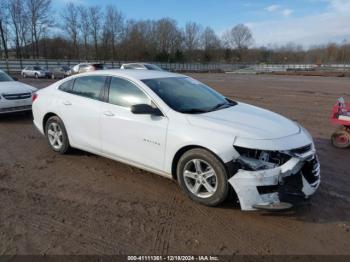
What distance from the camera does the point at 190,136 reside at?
3580 mm

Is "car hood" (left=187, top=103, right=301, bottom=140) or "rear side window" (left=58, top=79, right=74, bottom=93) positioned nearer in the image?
"car hood" (left=187, top=103, right=301, bottom=140)

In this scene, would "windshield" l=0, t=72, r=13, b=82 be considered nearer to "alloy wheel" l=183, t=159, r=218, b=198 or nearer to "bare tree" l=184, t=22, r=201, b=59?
"alloy wheel" l=183, t=159, r=218, b=198

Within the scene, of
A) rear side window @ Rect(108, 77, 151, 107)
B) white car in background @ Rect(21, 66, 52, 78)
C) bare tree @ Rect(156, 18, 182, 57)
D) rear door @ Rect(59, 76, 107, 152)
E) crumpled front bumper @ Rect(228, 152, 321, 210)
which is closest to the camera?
crumpled front bumper @ Rect(228, 152, 321, 210)

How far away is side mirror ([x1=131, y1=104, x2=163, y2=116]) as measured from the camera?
3.90m

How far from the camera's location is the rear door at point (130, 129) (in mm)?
3913

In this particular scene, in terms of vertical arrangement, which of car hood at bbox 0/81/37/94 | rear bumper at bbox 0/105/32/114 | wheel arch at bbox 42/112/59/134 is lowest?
rear bumper at bbox 0/105/32/114

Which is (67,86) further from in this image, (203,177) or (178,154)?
(203,177)

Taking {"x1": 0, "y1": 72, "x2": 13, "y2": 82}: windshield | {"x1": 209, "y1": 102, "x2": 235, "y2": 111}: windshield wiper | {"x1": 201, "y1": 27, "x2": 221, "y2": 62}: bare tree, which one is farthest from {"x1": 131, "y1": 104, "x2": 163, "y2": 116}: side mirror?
{"x1": 201, "y1": 27, "x2": 221, "y2": 62}: bare tree

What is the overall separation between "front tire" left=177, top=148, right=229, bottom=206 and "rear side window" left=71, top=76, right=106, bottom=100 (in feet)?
6.41

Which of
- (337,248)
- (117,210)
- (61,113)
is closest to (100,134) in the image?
(61,113)

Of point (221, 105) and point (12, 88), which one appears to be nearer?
point (221, 105)

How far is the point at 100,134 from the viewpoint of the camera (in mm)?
4598

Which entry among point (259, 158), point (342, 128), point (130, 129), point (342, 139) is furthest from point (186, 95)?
point (342, 128)

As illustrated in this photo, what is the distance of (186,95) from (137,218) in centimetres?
194
